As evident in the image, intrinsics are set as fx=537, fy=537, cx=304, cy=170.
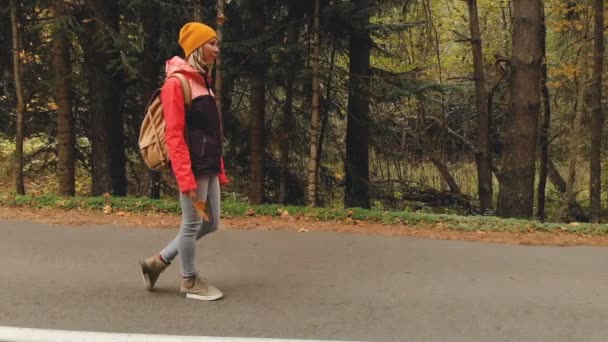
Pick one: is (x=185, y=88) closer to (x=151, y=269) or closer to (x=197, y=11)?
(x=151, y=269)

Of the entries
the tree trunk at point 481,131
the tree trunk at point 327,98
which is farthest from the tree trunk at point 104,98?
the tree trunk at point 481,131

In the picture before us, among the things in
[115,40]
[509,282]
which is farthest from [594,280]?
[115,40]

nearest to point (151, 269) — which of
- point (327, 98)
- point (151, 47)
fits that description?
point (151, 47)

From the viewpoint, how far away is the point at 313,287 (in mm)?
4492

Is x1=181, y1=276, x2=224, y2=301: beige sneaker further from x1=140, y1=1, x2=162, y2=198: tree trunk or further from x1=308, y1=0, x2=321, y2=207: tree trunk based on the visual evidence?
x1=140, y1=1, x2=162, y2=198: tree trunk

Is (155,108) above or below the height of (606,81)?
below

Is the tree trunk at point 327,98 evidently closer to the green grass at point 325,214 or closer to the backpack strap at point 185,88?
the green grass at point 325,214

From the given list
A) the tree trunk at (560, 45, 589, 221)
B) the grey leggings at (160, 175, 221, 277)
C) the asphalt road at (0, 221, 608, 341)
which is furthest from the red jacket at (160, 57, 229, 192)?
the tree trunk at (560, 45, 589, 221)

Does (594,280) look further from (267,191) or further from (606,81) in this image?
(606,81)

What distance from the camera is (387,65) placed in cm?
1414

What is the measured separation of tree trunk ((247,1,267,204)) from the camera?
9484mm

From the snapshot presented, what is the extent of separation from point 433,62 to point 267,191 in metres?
7.02

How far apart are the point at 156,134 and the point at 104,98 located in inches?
280

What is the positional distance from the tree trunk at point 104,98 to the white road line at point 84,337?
21.8 feet
